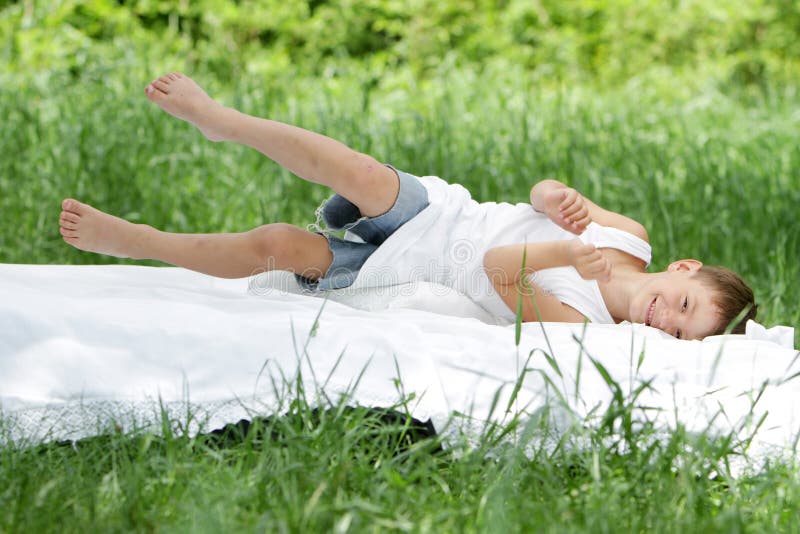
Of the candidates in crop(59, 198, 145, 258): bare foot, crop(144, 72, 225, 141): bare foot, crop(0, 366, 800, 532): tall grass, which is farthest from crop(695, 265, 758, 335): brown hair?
crop(59, 198, 145, 258): bare foot

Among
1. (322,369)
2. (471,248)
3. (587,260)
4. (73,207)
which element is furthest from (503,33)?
(322,369)

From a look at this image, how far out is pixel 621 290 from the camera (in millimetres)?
2594

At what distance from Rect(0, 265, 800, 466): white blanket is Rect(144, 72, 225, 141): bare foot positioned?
600mm

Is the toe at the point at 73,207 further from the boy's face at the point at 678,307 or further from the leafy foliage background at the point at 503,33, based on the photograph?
the leafy foliage background at the point at 503,33

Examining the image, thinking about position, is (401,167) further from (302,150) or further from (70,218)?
(70,218)

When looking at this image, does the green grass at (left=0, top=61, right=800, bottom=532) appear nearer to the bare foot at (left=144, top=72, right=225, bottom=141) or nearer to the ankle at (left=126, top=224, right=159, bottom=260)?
the ankle at (left=126, top=224, right=159, bottom=260)

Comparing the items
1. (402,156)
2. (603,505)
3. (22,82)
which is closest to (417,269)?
(603,505)

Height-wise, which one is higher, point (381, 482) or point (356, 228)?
point (356, 228)

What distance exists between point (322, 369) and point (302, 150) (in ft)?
2.55

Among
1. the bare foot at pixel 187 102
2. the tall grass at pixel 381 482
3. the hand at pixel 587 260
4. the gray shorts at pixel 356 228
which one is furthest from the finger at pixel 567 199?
the bare foot at pixel 187 102

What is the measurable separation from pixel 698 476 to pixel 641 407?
171 millimetres

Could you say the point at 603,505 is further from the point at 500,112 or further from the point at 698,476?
the point at 500,112

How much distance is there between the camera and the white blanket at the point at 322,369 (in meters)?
1.78

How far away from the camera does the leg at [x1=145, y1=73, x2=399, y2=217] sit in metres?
2.47
